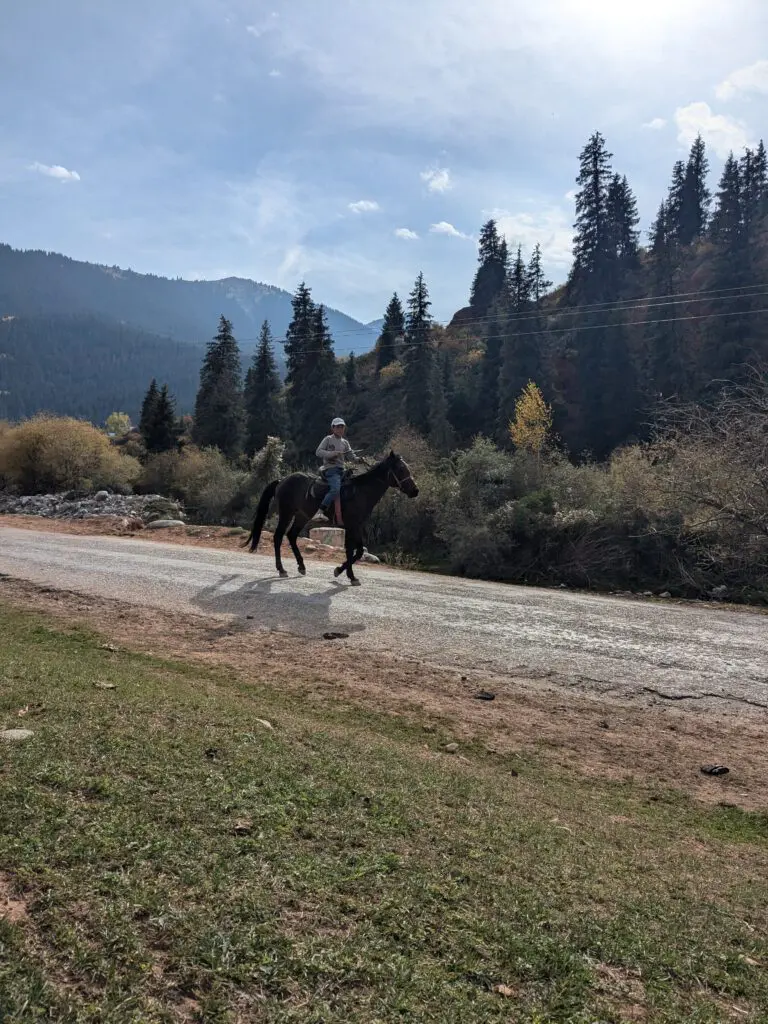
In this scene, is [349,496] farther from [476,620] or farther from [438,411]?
[438,411]

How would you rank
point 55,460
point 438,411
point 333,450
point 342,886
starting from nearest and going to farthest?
1. point 342,886
2. point 333,450
3. point 55,460
4. point 438,411

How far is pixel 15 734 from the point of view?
157 inches

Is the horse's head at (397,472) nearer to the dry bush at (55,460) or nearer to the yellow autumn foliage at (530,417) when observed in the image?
the dry bush at (55,460)

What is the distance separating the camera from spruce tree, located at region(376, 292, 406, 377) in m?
77.9

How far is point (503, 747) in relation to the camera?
17.5 feet

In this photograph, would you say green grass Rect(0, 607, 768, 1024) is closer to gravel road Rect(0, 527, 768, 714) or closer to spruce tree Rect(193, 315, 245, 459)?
gravel road Rect(0, 527, 768, 714)

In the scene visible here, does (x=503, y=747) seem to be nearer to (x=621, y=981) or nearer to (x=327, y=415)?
(x=621, y=981)

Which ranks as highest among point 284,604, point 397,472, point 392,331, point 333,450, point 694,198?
point 694,198

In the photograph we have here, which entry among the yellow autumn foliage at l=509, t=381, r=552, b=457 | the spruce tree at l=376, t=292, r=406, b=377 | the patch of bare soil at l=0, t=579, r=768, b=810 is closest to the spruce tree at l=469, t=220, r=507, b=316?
the spruce tree at l=376, t=292, r=406, b=377

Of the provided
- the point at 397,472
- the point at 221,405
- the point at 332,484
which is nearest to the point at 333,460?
the point at 332,484

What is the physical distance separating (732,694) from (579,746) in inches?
94.9

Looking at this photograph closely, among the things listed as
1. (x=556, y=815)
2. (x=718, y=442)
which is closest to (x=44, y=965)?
(x=556, y=815)

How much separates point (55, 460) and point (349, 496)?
2926cm

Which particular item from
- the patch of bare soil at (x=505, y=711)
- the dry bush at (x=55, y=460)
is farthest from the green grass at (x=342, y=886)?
the dry bush at (x=55, y=460)
